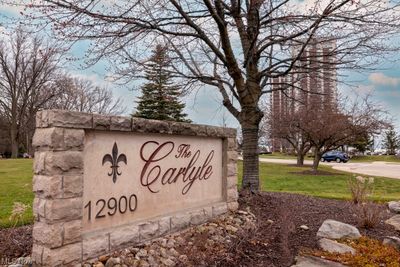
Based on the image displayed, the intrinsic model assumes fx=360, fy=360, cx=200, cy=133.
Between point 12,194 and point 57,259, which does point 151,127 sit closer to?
point 57,259

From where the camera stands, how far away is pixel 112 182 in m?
3.99

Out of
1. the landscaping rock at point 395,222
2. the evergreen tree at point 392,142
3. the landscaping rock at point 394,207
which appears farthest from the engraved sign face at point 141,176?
the evergreen tree at point 392,142

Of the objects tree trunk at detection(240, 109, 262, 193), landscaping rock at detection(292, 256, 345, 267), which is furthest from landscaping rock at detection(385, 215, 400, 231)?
landscaping rock at detection(292, 256, 345, 267)

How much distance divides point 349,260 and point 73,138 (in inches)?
135

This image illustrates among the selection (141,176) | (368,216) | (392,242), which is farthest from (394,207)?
(141,176)

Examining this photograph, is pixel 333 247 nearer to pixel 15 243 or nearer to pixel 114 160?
pixel 114 160

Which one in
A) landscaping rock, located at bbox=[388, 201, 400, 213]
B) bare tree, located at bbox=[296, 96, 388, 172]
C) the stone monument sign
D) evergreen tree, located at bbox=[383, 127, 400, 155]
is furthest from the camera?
evergreen tree, located at bbox=[383, 127, 400, 155]

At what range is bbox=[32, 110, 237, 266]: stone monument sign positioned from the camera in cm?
340

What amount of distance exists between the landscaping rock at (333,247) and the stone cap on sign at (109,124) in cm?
222

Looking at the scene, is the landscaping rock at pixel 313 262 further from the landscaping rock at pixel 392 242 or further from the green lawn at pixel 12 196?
the green lawn at pixel 12 196

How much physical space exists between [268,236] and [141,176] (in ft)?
6.87

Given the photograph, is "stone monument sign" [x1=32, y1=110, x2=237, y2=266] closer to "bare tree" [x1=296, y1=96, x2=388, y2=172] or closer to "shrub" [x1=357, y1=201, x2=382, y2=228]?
"shrub" [x1=357, y1=201, x2=382, y2=228]

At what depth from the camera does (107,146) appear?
3934 millimetres

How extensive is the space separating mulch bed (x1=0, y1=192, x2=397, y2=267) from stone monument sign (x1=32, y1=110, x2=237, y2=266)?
0.66 meters
